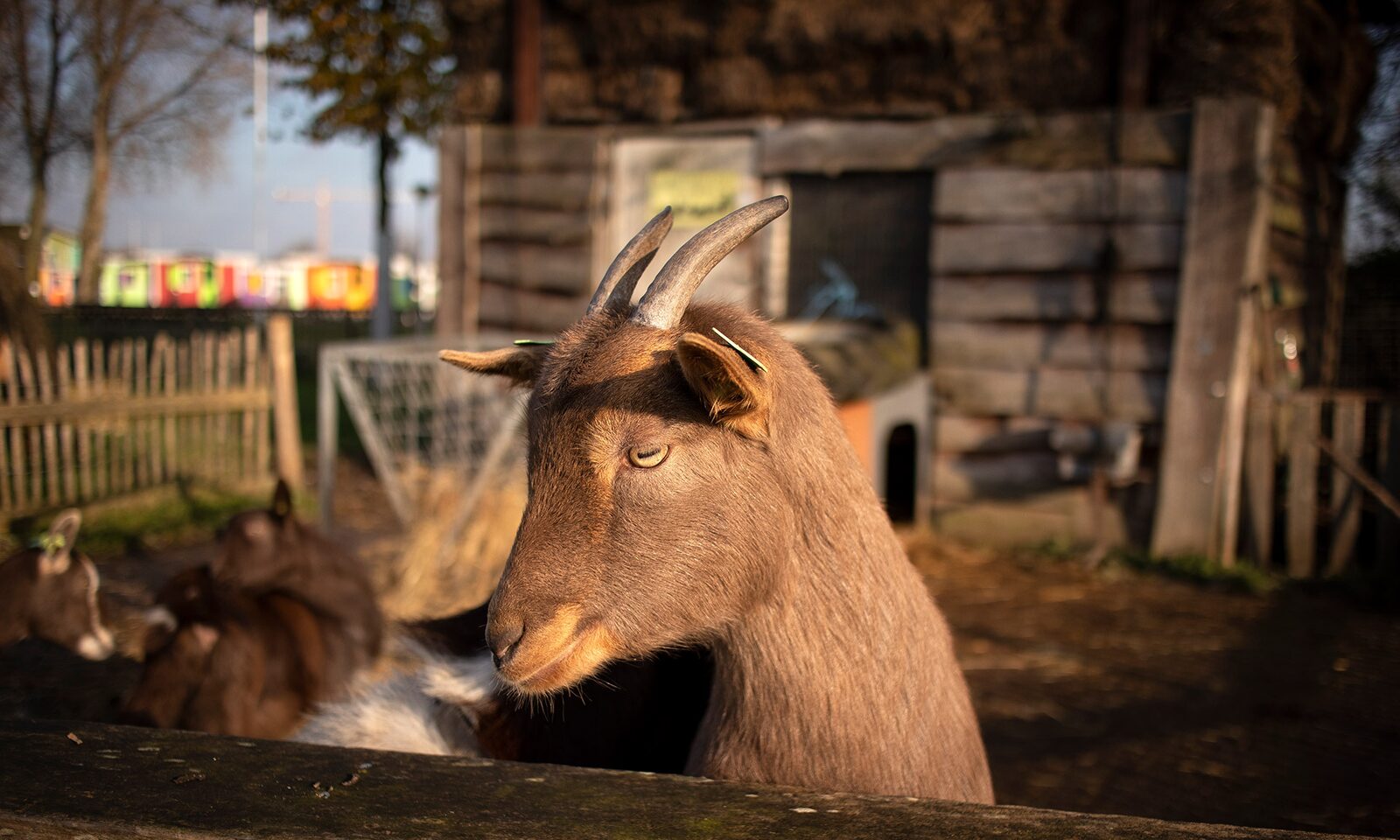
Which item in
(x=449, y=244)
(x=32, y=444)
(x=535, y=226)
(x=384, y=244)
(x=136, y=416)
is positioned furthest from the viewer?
(x=384, y=244)

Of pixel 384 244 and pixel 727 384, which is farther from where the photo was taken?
pixel 384 244

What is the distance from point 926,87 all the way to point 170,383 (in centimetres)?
715

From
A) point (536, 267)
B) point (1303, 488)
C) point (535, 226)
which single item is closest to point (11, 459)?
point (536, 267)

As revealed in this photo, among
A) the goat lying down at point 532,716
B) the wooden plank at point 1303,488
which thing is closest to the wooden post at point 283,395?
the goat lying down at point 532,716

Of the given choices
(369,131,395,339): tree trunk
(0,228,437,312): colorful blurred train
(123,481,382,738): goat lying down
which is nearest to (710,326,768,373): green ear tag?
(123,481,382,738): goat lying down

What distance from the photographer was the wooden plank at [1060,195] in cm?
782

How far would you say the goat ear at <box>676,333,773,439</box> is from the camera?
5.92ft

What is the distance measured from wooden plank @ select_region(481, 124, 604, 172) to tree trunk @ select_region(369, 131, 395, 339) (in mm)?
5251

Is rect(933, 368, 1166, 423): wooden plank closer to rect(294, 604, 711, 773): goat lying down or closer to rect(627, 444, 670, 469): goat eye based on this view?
rect(294, 604, 711, 773): goat lying down

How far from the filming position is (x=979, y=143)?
8344mm

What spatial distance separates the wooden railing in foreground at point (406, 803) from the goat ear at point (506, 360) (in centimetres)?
90

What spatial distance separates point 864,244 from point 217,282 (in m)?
19.1

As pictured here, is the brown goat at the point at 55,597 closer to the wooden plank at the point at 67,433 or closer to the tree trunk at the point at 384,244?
the wooden plank at the point at 67,433

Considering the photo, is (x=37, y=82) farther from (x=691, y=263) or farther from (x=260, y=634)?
(x=691, y=263)
